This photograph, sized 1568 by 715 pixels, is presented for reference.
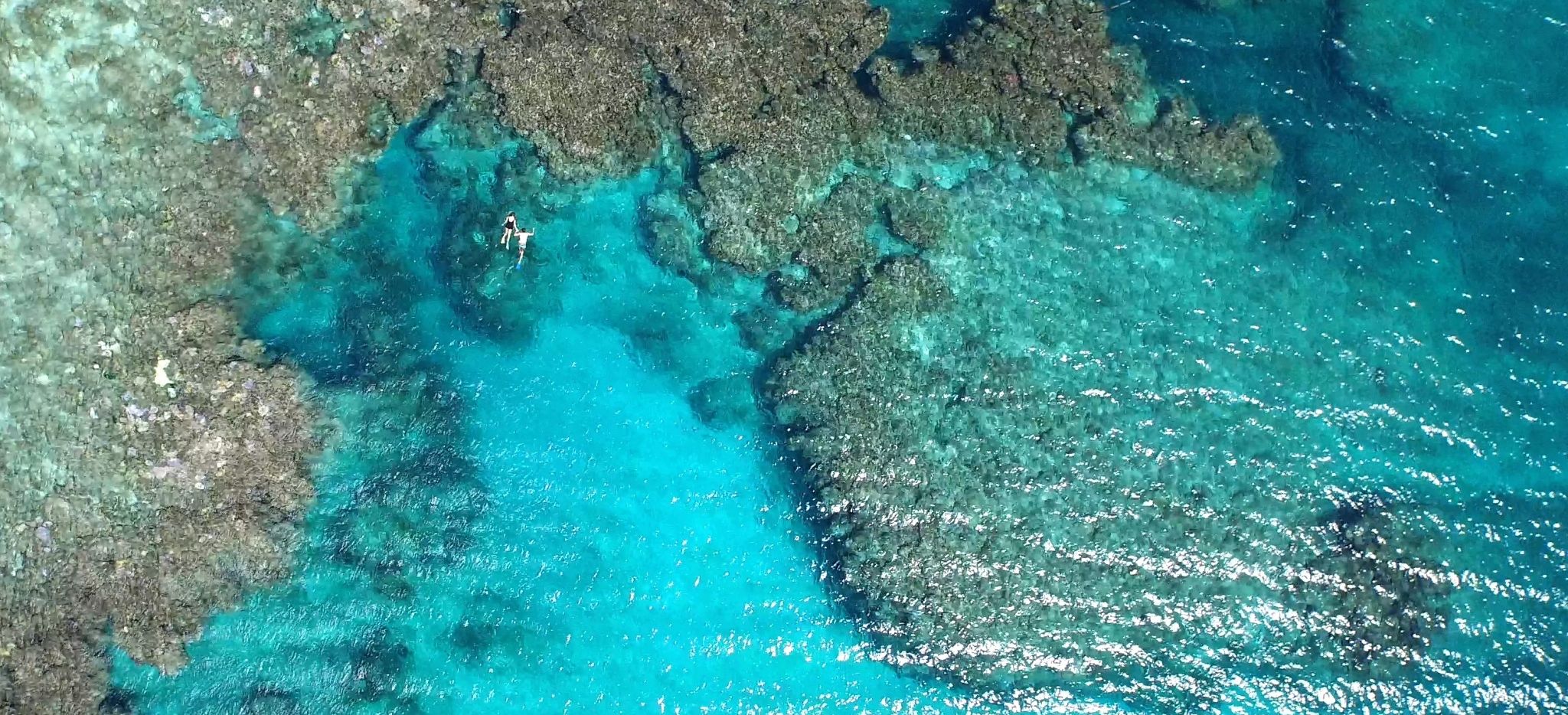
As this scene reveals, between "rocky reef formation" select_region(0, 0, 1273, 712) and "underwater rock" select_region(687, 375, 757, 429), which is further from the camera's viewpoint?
"underwater rock" select_region(687, 375, 757, 429)

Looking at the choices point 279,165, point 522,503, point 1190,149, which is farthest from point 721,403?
point 1190,149

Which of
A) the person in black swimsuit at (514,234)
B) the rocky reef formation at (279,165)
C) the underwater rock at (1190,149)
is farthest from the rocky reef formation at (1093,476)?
the person in black swimsuit at (514,234)

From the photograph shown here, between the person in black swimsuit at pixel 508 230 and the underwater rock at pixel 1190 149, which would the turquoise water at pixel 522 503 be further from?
the underwater rock at pixel 1190 149

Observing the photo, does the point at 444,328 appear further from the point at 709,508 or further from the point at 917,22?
the point at 917,22

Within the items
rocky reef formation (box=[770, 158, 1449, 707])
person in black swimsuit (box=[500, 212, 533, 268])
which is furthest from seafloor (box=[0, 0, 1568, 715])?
person in black swimsuit (box=[500, 212, 533, 268])

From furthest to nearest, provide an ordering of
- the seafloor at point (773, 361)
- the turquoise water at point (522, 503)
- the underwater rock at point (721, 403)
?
1. the underwater rock at point (721, 403)
2. the turquoise water at point (522, 503)
3. the seafloor at point (773, 361)

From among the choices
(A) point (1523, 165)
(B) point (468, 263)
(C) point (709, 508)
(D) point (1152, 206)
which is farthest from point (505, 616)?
(A) point (1523, 165)

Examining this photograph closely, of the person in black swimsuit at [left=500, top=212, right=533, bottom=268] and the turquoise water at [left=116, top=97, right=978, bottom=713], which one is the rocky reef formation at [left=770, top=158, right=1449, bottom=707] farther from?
the person in black swimsuit at [left=500, top=212, right=533, bottom=268]

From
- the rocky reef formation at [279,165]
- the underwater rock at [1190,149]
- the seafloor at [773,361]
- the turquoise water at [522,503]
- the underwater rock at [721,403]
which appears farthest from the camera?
the underwater rock at [1190,149]
